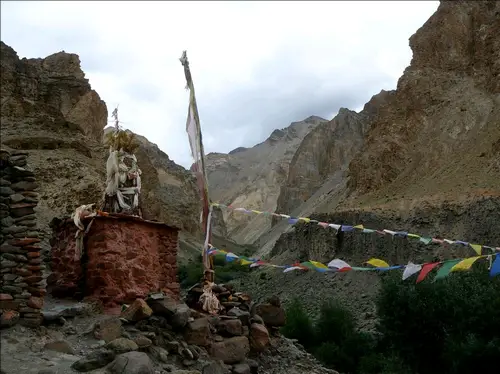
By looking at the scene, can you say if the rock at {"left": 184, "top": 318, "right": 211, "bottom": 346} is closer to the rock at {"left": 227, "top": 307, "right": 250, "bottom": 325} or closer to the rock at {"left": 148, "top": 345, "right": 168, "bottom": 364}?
Answer: the rock at {"left": 148, "top": 345, "right": 168, "bottom": 364}

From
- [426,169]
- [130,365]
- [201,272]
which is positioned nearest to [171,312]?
[130,365]

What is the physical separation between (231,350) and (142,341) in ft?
6.09

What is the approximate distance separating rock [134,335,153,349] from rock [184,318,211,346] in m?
0.94

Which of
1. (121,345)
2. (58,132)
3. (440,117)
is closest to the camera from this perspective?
(121,345)

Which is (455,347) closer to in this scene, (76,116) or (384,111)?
(384,111)

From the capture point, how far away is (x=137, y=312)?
8.07 meters

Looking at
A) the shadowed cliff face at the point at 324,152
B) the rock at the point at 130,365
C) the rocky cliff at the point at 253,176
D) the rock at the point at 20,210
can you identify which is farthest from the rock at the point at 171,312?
the rocky cliff at the point at 253,176

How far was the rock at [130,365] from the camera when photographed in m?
6.53

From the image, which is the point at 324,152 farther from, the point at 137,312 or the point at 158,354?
the point at 158,354

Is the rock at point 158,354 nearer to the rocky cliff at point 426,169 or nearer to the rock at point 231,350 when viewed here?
the rock at point 231,350

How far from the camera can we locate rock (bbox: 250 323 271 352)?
32.3ft

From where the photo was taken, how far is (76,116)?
149 ft

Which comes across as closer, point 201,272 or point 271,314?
point 271,314

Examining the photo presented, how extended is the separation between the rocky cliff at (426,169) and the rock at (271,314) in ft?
40.5
